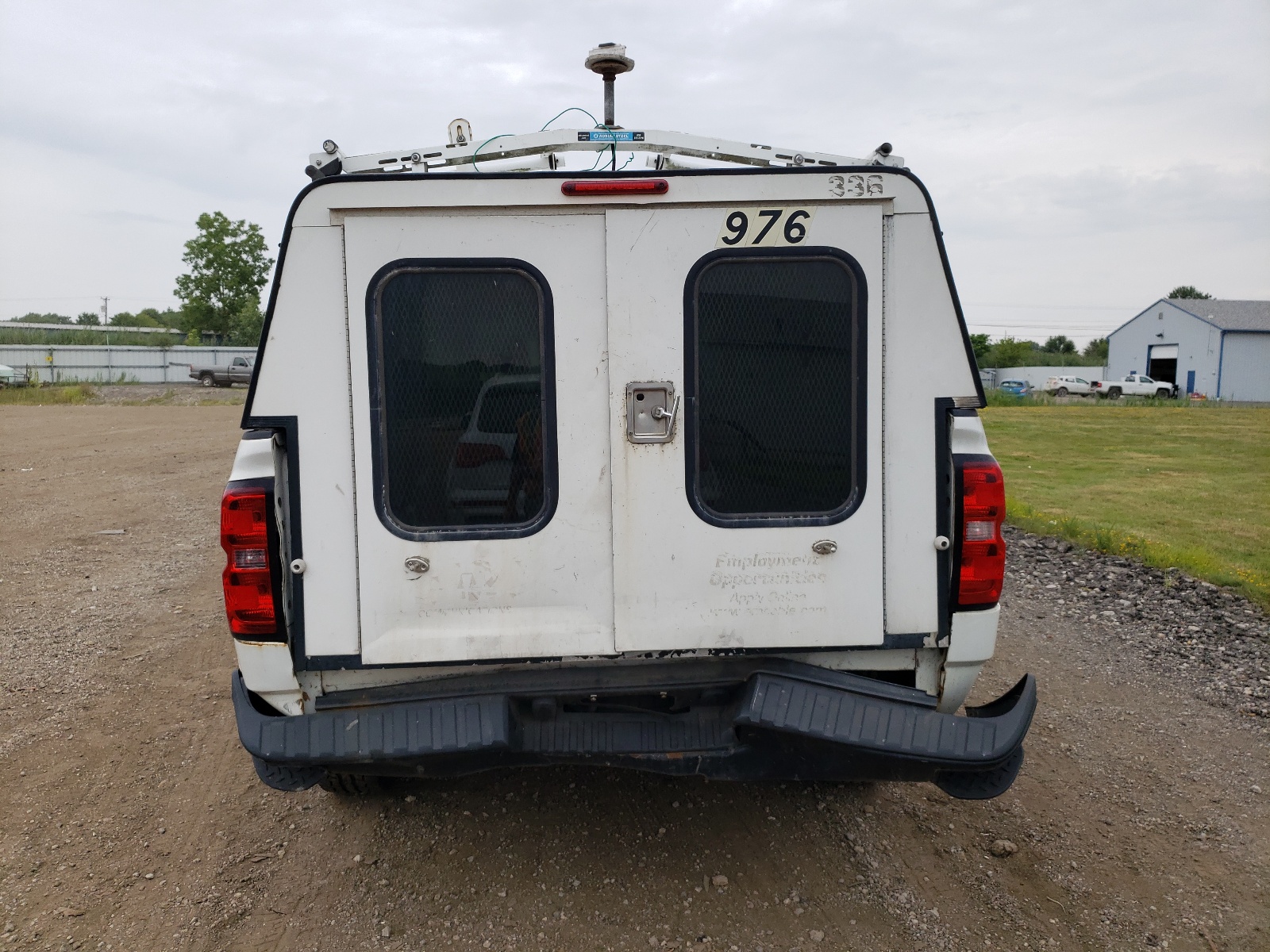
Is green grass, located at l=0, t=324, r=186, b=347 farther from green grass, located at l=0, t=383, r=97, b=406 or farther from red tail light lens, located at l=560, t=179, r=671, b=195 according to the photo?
red tail light lens, located at l=560, t=179, r=671, b=195

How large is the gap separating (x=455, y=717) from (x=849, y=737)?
47.9 inches

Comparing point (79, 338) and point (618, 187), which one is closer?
point (618, 187)

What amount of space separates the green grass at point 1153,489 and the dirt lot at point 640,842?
2794 millimetres

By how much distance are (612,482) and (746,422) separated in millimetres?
477

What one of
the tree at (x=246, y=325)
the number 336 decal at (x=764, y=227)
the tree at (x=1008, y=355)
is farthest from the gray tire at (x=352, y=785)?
the tree at (x=1008, y=355)

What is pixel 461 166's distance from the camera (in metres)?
4.33

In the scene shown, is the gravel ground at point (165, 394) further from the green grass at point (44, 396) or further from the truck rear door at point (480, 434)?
the truck rear door at point (480, 434)

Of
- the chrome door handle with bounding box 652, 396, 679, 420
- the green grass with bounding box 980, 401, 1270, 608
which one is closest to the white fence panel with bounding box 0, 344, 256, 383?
the green grass with bounding box 980, 401, 1270, 608

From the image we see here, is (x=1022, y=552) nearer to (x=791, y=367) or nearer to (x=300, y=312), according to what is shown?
(x=791, y=367)

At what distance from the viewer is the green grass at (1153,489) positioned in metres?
8.54

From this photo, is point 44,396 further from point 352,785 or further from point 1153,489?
point 352,785

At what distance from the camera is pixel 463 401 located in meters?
3.02

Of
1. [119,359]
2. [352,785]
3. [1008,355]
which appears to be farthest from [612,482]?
[1008,355]

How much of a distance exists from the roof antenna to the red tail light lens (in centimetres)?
130
